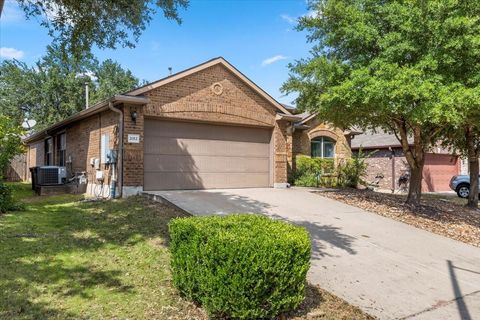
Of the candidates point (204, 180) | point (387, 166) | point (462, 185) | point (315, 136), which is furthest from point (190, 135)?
point (462, 185)

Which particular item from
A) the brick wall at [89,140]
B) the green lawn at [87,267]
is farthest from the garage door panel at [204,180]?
the green lawn at [87,267]

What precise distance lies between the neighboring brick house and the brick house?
8813 mm

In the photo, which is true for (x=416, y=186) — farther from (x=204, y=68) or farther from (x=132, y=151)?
(x=132, y=151)

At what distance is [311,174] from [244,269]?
487 inches

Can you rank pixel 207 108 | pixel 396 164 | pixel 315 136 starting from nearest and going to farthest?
pixel 207 108 → pixel 315 136 → pixel 396 164

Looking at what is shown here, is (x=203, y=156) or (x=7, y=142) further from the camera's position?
(x=203, y=156)

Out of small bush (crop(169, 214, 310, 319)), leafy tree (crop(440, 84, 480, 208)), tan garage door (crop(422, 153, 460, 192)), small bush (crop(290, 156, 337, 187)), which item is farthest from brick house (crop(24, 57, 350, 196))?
tan garage door (crop(422, 153, 460, 192))

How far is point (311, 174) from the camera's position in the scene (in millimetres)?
15672

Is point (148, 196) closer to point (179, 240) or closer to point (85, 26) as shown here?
point (85, 26)

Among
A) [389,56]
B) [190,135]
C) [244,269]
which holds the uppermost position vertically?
[389,56]

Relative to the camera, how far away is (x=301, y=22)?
11.0 m

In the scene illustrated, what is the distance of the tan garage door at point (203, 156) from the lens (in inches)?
460

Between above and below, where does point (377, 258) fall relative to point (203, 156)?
below

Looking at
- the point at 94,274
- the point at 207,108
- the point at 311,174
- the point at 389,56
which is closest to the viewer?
the point at 94,274
